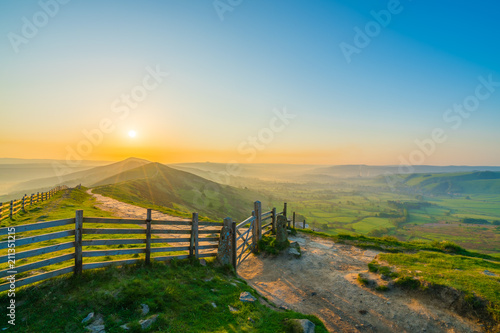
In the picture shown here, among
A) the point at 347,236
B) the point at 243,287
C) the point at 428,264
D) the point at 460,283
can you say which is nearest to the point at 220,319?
the point at 243,287

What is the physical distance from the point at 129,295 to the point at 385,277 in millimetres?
11557

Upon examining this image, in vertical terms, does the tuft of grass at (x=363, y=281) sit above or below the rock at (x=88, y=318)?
below

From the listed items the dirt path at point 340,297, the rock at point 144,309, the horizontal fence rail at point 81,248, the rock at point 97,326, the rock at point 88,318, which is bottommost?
the dirt path at point 340,297

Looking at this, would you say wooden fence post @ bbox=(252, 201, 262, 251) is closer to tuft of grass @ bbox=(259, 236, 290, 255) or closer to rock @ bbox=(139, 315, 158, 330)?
tuft of grass @ bbox=(259, 236, 290, 255)

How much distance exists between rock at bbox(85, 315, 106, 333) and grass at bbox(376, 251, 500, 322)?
11967mm

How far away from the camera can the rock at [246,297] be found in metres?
8.00

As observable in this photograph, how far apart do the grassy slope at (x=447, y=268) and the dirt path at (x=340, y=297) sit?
109 centimetres

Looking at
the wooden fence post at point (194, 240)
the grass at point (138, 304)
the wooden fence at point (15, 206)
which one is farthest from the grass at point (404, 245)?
the wooden fence at point (15, 206)

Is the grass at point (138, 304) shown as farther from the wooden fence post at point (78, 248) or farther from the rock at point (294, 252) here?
the rock at point (294, 252)

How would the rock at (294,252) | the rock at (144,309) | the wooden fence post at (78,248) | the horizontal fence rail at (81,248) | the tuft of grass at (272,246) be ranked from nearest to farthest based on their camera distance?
the horizontal fence rail at (81,248), the rock at (144,309), the wooden fence post at (78,248), the rock at (294,252), the tuft of grass at (272,246)

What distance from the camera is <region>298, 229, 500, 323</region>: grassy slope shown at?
28.8 ft

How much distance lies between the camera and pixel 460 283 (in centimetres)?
944

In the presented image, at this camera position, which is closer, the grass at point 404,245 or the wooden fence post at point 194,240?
the wooden fence post at point 194,240

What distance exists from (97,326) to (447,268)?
608 inches
